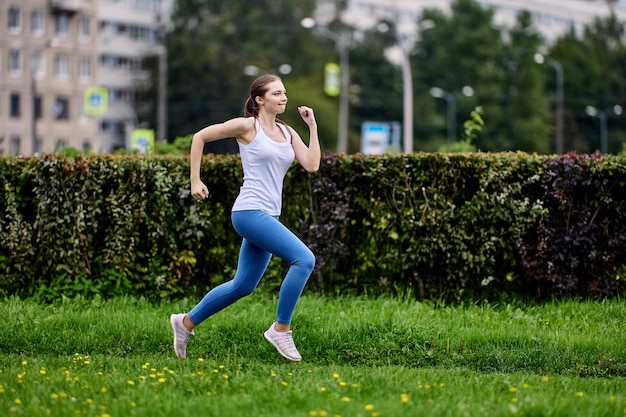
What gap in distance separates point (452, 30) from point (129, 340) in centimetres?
6762

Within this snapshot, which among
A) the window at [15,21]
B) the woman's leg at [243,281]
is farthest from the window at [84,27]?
the woman's leg at [243,281]

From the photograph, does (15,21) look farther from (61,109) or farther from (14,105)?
(61,109)

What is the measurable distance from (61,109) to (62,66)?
325 cm

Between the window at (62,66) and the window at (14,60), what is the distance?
2.79 m

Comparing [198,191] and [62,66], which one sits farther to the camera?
[62,66]

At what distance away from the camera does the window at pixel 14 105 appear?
72.0m

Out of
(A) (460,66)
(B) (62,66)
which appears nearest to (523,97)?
(A) (460,66)

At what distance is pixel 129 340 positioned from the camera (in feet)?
26.0

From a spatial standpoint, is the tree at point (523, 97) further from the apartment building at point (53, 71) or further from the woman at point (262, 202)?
the woman at point (262, 202)

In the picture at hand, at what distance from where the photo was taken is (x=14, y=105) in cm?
7256

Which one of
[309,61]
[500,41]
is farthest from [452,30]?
[309,61]

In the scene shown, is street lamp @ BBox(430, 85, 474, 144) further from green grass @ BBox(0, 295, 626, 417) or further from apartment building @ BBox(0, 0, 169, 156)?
green grass @ BBox(0, 295, 626, 417)

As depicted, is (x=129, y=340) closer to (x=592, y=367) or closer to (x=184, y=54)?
(x=592, y=367)

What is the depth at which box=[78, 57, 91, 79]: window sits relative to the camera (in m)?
76.7
